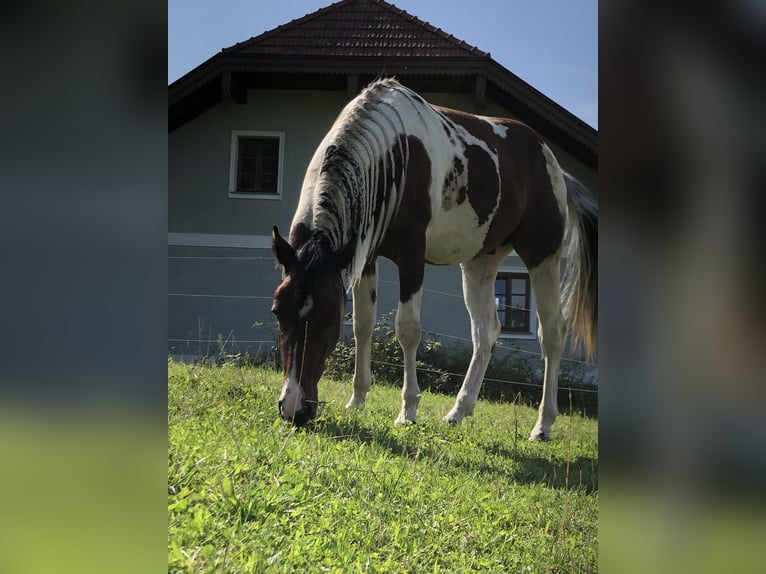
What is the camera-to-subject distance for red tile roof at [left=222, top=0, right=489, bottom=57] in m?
1.43

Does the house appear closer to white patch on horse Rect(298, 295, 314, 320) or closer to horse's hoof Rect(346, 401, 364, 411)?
white patch on horse Rect(298, 295, 314, 320)

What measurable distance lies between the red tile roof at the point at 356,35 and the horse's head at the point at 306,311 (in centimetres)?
53

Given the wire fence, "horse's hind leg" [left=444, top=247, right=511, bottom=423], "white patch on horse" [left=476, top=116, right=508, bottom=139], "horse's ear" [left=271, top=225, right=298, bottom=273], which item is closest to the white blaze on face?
the wire fence

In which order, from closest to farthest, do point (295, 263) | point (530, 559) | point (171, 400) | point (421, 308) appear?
point (530, 559) → point (171, 400) → point (295, 263) → point (421, 308)

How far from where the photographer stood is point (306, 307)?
1752mm

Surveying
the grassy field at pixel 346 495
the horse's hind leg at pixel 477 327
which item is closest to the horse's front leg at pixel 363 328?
the grassy field at pixel 346 495

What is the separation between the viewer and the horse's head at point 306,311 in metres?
1.67

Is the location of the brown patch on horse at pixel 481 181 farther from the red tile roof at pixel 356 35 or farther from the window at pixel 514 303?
the red tile roof at pixel 356 35

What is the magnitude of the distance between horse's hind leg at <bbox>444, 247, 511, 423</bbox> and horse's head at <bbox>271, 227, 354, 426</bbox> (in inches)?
20.0

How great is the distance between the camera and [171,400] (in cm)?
137
